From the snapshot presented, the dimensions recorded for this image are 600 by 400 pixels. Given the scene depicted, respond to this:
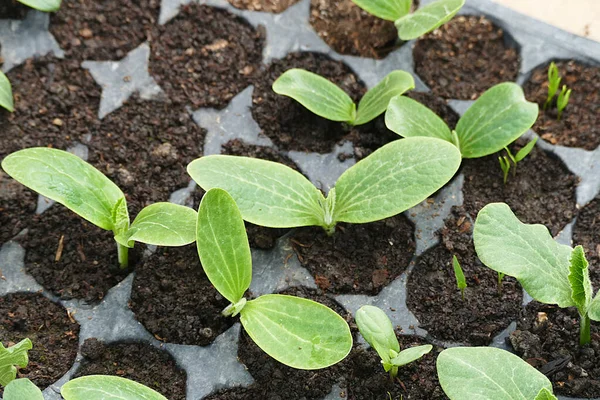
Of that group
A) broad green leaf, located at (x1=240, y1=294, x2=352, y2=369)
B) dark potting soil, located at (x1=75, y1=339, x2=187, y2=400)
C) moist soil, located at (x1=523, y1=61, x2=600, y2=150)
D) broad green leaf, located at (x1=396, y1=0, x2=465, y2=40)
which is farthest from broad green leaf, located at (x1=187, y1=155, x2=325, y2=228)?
moist soil, located at (x1=523, y1=61, x2=600, y2=150)

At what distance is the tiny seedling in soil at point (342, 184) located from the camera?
3.55ft

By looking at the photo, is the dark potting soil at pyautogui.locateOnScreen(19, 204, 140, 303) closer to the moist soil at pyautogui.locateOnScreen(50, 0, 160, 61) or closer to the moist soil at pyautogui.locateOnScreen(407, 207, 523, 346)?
the moist soil at pyautogui.locateOnScreen(50, 0, 160, 61)

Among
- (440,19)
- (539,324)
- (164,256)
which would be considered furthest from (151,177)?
(539,324)

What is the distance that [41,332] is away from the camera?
1096 mm

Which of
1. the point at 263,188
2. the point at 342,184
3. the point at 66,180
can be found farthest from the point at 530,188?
the point at 66,180

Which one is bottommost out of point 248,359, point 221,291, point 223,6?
point 248,359

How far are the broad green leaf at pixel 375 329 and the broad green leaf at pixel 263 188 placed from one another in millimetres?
184

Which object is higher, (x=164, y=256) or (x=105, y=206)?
(x=105, y=206)

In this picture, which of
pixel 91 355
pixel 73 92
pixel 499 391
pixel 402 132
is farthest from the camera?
pixel 73 92

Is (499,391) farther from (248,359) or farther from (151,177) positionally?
(151,177)

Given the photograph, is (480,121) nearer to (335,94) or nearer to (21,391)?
(335,94)

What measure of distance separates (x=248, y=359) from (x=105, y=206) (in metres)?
0.31

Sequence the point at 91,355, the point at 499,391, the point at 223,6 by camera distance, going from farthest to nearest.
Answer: the point at 223,6 < the point at 91,355 < the point at 499,391

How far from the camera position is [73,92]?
132cm
